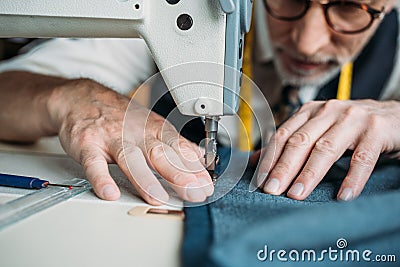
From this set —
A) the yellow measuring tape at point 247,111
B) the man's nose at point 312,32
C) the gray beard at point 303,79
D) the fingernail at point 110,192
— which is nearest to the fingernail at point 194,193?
the fingernail at point 110,192

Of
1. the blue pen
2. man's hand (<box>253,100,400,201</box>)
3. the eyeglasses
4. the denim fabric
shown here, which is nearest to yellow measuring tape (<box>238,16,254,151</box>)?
the eyeglasses

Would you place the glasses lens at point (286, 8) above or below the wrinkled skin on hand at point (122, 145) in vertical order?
above

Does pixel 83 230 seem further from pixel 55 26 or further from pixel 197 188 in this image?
pixel 55 26

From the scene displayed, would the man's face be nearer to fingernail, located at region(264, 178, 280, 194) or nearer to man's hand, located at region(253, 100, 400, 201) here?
man's hand, located at region(253, 100, 400, 201)

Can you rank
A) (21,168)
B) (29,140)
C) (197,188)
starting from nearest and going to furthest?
(197,188) < (21,168) < (29,140)

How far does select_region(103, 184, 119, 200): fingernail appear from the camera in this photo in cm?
78

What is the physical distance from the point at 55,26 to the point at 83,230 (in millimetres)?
365

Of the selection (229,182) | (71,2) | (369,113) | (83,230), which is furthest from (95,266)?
(369,113)

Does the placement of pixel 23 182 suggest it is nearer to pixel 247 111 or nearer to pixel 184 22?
pixel 184 22

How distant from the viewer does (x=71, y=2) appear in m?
0.82

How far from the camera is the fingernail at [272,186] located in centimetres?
83

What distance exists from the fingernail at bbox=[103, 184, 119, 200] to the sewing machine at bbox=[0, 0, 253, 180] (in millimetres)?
166

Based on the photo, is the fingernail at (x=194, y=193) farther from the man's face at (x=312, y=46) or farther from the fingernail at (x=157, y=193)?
the man's face at (x=312, y=46)

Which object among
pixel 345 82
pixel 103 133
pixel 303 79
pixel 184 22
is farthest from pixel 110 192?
pixel 345 82
